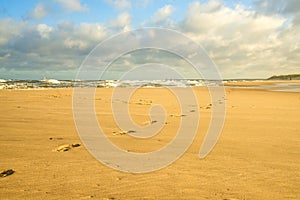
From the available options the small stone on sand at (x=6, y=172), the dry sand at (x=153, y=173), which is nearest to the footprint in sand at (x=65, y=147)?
the dry sand at (x=153, y=173)

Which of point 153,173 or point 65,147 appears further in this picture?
point 65,147

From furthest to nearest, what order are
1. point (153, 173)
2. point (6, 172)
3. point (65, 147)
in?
point (65, 147)
point (153, 173)
point (6, 172)

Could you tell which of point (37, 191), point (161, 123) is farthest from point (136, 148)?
point (161, 123)

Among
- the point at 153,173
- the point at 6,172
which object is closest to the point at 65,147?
the point at 6,172

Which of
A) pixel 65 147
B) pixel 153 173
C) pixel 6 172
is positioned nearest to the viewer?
pixel 6 172

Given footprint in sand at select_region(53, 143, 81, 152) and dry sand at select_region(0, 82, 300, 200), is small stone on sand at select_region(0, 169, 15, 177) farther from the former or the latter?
footprint in sand at select_region(53, 143, 81, 152)

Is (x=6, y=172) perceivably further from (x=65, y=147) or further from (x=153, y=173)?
(x=153, y=173)

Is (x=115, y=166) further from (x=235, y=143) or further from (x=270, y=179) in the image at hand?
(x=235, y=143)

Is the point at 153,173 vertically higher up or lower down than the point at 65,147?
lower down

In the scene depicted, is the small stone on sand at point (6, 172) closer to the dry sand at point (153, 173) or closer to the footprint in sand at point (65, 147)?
the dry sand at point (153, 173)

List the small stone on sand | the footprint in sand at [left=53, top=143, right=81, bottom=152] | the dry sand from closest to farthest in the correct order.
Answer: the dry sand
the small stone on sand
the footprint in sand at [left=53, top=143, right=81, bottom=152]

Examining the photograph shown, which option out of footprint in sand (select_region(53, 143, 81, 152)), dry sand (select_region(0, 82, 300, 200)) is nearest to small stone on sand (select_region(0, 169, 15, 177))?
dry sand (select_region(0, 82, 300, 200))

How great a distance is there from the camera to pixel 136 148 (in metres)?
5.74

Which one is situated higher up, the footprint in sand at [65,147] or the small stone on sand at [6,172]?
the footprint in sand at [65,147]
